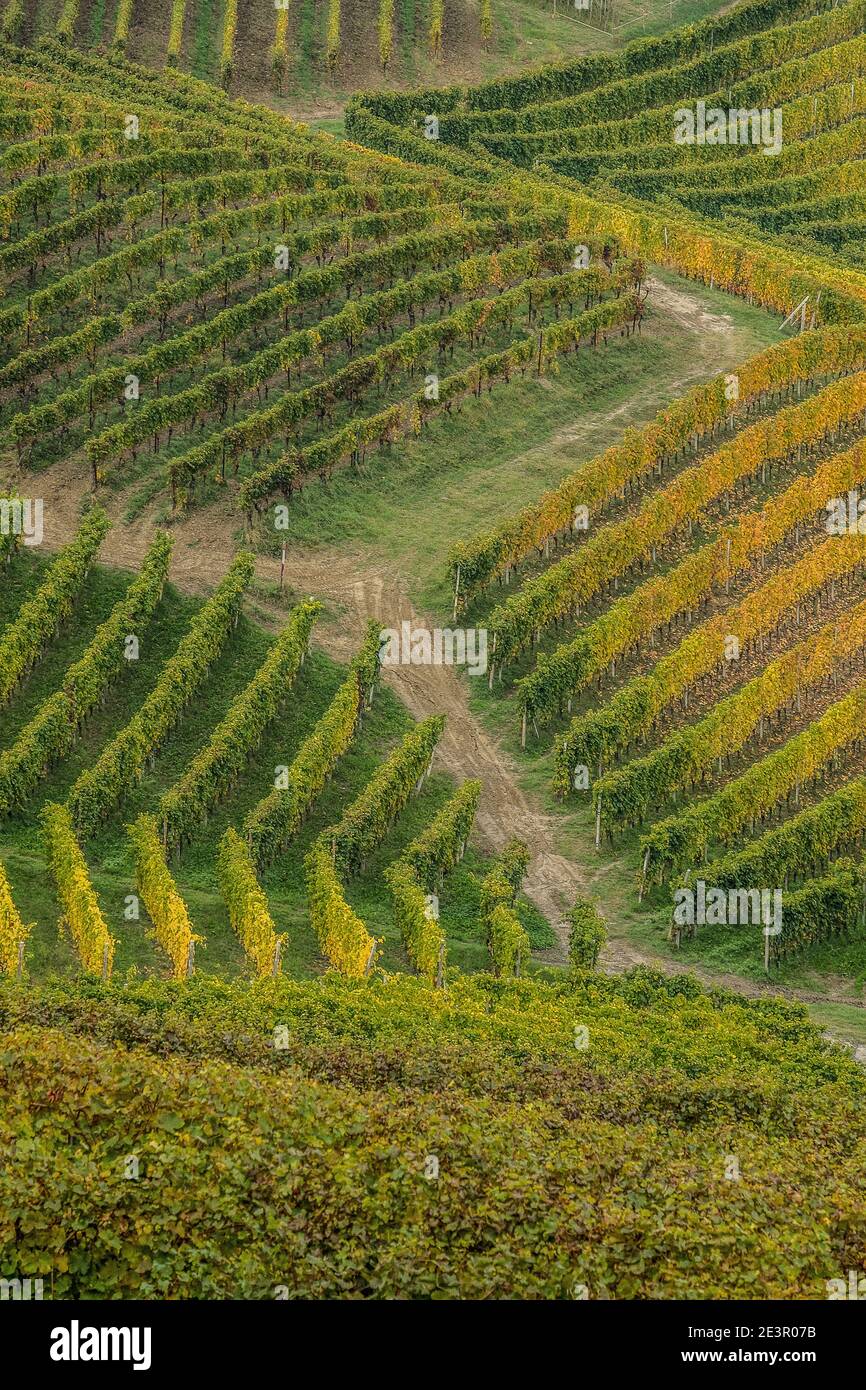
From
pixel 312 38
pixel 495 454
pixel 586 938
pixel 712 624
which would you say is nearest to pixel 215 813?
pixel 586 938

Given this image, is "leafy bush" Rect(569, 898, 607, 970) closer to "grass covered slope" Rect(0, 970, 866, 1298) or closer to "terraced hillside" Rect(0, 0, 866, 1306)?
"terraced hillside" Rect(0, 0, 866, 1306)

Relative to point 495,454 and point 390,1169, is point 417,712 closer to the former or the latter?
point 495,454

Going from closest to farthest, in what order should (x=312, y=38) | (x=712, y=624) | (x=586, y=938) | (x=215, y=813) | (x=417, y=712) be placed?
(x=586, y=938) → (x=215, y=813) → (x=417, y=712) → (x=712, y=624) → (x=312, y=38)

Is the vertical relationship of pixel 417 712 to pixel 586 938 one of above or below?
above

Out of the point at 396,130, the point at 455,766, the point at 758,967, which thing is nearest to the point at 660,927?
the point at 758,967

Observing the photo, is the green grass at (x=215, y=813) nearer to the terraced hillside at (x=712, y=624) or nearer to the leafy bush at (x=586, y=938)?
the leafy bush at (x=586, y=938)

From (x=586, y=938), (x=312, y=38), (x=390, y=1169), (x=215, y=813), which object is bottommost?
(x=586, y=938)
